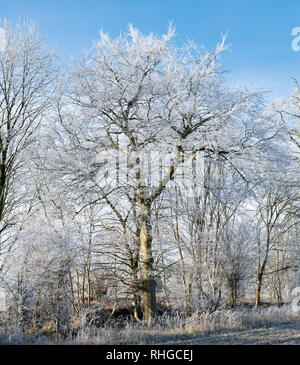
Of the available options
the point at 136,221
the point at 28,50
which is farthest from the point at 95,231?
the point at 28,50

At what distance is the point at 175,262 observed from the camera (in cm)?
920

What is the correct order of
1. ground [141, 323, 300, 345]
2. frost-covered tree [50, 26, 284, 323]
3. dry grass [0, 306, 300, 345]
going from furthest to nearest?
frost-covered tree [50, 26, 284, 323] < dry grass [0, 306, 300, 345] < ground [141, 323, 300, 345]

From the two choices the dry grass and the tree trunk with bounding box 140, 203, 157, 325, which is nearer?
the dry grass

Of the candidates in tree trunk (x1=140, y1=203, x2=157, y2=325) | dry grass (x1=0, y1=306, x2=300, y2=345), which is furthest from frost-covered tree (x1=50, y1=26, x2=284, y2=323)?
dry grass (x1=0, y1=306, x2=300, y2=345)

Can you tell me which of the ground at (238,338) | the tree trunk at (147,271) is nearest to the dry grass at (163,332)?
the ground at (238,338)

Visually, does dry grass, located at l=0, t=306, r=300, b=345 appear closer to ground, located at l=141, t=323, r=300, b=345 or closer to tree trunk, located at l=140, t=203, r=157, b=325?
ground, located at l=141, t=323, r=300, b=345

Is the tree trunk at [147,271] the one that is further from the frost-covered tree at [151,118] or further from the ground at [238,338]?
the ground at [238,338]

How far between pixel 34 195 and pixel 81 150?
9.38ft

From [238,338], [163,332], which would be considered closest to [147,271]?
[163,332]

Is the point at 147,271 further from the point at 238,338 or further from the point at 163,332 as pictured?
the point at 238,338

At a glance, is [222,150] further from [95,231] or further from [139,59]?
[95,231]
